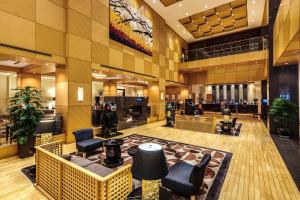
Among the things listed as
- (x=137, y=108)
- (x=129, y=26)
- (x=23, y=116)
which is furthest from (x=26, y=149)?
(x=129, y=26)

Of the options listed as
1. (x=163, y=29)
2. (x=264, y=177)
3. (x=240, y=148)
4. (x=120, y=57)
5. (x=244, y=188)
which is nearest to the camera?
(x=244, y=188)

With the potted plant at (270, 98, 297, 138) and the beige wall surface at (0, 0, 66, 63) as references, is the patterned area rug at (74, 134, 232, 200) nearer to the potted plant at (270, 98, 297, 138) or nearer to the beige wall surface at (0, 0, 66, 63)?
the potted plant at (270, 98, 297, 138)

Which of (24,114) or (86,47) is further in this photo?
(86,47)

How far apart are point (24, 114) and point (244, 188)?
5835 millimetres

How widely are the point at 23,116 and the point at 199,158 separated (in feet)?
17.0

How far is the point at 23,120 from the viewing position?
4.61 m

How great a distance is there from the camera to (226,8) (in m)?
10.8

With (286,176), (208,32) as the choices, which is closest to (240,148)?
(286,176)

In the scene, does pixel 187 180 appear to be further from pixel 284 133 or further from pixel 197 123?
pixel 284 133

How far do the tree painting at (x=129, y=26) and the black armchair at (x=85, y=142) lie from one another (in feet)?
16.6

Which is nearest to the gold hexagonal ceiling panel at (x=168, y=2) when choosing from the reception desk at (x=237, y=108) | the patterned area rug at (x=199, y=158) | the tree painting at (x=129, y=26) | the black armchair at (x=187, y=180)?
the tree painting at (x=129, y=26)

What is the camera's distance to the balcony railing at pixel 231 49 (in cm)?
1147

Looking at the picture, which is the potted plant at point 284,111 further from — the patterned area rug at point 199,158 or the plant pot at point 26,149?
the plant pot at point 26,149

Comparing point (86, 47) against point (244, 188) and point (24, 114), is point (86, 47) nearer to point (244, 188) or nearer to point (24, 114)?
point (24, 114)
